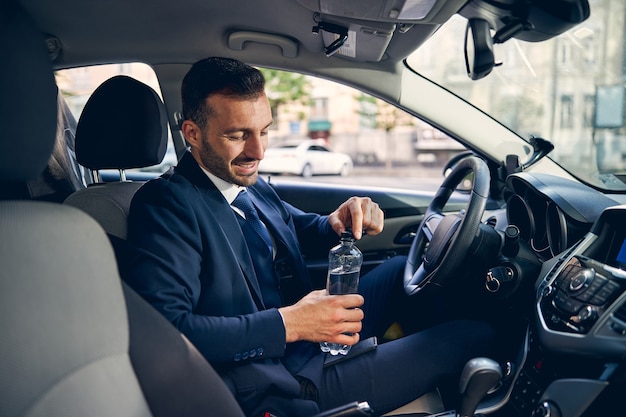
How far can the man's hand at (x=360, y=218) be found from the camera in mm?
1858

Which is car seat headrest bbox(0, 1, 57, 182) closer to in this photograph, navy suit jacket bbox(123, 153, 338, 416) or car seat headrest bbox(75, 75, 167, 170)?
navy suit jacket bbox(123, 153, 338, 416)

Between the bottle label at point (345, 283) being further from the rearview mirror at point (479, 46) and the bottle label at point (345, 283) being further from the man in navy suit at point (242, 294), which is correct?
the rearview mirror at point (479, 46)

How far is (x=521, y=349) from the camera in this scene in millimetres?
1642

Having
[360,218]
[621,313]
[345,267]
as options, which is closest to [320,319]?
[360,218]

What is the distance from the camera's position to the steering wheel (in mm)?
1689

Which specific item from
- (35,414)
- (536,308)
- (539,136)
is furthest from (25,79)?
(539,136)

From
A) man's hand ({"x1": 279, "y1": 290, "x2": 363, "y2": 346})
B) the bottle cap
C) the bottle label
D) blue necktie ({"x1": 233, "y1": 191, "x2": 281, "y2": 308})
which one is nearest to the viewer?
man's hand ({"x1": 279, "y1": 290, "x2": 363, "y2": 346})

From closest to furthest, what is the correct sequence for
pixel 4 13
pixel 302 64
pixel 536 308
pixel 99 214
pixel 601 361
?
pixel 4 13 < pixel 601 361 < pixel 536 308 < pixel 99 214 < pixel 302 64

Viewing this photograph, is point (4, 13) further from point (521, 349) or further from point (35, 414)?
point (521, 349)

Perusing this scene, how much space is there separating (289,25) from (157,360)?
1.46 meters

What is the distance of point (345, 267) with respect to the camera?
6.86ft

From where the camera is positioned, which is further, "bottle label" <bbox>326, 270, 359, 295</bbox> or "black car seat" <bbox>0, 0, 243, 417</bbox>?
"bottle label" <bbox>326, 270, 359, 295</bbox>

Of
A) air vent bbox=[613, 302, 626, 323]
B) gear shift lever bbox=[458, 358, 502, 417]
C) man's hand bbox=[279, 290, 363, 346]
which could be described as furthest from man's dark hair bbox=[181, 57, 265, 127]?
air vent bbox=[613, 302, 626, 323]

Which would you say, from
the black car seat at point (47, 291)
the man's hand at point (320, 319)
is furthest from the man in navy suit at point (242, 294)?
the black car seat at point (47, 291)
